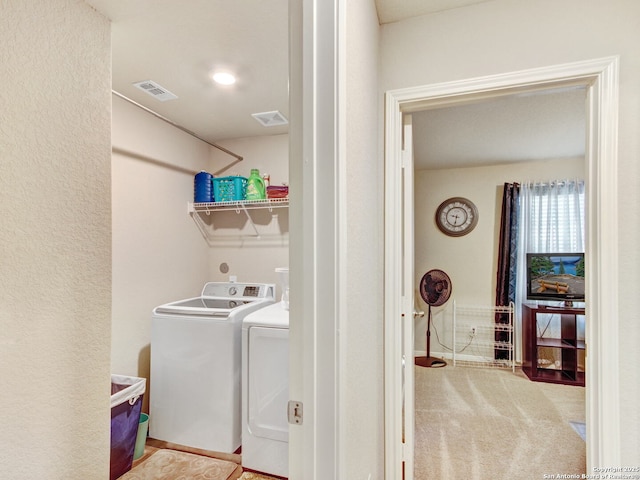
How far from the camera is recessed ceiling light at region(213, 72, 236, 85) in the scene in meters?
2.04

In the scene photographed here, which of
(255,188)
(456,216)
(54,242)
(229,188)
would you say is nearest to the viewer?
(54,242)

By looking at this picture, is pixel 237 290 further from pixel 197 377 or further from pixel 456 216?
pixel 456 216

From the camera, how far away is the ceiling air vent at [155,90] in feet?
7.00

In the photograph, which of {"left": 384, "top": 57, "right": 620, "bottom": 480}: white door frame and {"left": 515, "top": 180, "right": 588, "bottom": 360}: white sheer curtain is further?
{"left": 515, "top": 180, "right": 588, "bottom": 360}: white sheer curtain

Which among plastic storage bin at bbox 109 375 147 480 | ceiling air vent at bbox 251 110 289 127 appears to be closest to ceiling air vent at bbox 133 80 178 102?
ceiling air vent at bbox 251 110 289 127

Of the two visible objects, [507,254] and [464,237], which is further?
[464,237]

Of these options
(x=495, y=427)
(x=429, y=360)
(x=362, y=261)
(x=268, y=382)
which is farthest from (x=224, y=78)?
(x=429, y=360)

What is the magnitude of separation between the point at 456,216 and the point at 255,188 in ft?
9.28

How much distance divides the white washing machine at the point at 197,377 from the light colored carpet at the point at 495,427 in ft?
4.09

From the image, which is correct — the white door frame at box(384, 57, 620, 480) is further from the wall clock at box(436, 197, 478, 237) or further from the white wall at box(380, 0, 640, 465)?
the wall clock at box(436, 197, 478, 237)

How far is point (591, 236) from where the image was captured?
1.38 metres

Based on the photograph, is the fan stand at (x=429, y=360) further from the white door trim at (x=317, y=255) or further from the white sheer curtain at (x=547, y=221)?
the white door trim at (x=317, y=255)

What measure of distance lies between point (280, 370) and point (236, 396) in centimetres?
40

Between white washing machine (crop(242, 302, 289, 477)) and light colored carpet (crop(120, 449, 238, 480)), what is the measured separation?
0.18 m
